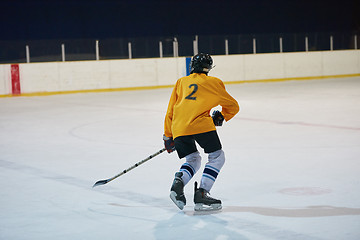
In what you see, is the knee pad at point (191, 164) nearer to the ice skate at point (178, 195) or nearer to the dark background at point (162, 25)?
the ice skate at point (178, 195)

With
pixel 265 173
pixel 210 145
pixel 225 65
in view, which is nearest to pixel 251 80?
pixel 225 65

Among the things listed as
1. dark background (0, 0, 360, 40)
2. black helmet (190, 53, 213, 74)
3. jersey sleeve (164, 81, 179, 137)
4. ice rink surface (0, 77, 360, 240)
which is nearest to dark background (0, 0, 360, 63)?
dark background (0, 0, 360, 40)

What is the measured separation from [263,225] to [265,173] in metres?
1.91

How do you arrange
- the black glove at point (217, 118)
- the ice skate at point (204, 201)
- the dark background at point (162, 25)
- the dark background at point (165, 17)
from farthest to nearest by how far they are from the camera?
the dark background at point (165, 17) < the dark background at point (162, 25) < the black glove at point (217, 118) < the ice skate at point (204, 201)

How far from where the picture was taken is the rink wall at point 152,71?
1866cm

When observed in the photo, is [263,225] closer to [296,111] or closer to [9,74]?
[296,111]

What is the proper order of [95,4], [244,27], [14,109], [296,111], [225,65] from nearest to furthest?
[296,111]
[14,109]
[225,65]
[95,4]
[244,27]

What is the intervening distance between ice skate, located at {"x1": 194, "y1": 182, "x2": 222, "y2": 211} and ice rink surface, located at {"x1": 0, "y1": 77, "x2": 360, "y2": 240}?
0.08 metres

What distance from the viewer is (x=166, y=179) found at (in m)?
5.92

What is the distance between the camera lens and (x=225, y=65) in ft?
71.4

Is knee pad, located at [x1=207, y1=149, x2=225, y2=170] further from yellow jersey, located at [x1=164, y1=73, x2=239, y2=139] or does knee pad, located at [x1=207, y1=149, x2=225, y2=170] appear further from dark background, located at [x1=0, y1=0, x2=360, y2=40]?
dark background, located at [x1=0, y1=0, x2=360, y2=40]

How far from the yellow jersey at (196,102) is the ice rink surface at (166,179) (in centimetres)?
62

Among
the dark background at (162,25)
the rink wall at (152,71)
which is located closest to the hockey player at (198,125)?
the rink wall at (152,71)

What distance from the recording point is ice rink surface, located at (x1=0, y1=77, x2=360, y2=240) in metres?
4.16
